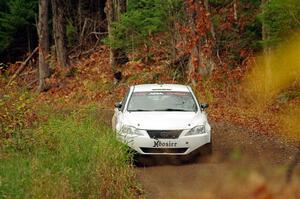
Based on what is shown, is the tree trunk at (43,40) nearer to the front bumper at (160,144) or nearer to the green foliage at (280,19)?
the green foliage at (280,19)

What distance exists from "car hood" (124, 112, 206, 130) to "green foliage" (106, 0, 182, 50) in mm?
13558

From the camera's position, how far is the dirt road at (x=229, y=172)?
5.42 metres

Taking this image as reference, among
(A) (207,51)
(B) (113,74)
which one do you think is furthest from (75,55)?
(A) (207,51)

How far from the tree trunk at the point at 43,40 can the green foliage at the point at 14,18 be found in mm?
5064

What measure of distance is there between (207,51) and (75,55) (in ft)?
49.4

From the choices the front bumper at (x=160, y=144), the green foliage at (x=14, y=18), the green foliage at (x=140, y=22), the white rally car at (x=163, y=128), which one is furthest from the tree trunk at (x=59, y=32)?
the front bumper at (x=160, y=144)

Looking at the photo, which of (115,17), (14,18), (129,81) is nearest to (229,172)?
(129,81)

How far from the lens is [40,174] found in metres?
7.63

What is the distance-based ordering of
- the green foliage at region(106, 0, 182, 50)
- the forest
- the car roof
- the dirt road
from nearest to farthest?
the dirt road → the forest → the car roof → the green foliage at region(106, 0, 182, 50)

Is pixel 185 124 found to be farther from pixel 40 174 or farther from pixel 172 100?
pixel 40 174

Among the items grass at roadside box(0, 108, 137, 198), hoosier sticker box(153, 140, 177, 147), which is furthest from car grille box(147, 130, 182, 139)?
grass at roadside box(0, 108, 137, 198)

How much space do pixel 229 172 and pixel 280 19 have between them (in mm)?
8997

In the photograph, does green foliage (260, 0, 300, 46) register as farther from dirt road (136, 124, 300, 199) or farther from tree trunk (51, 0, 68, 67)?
tree trunk (51, 0, 68, 67)

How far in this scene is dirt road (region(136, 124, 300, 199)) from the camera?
17.8 feet
